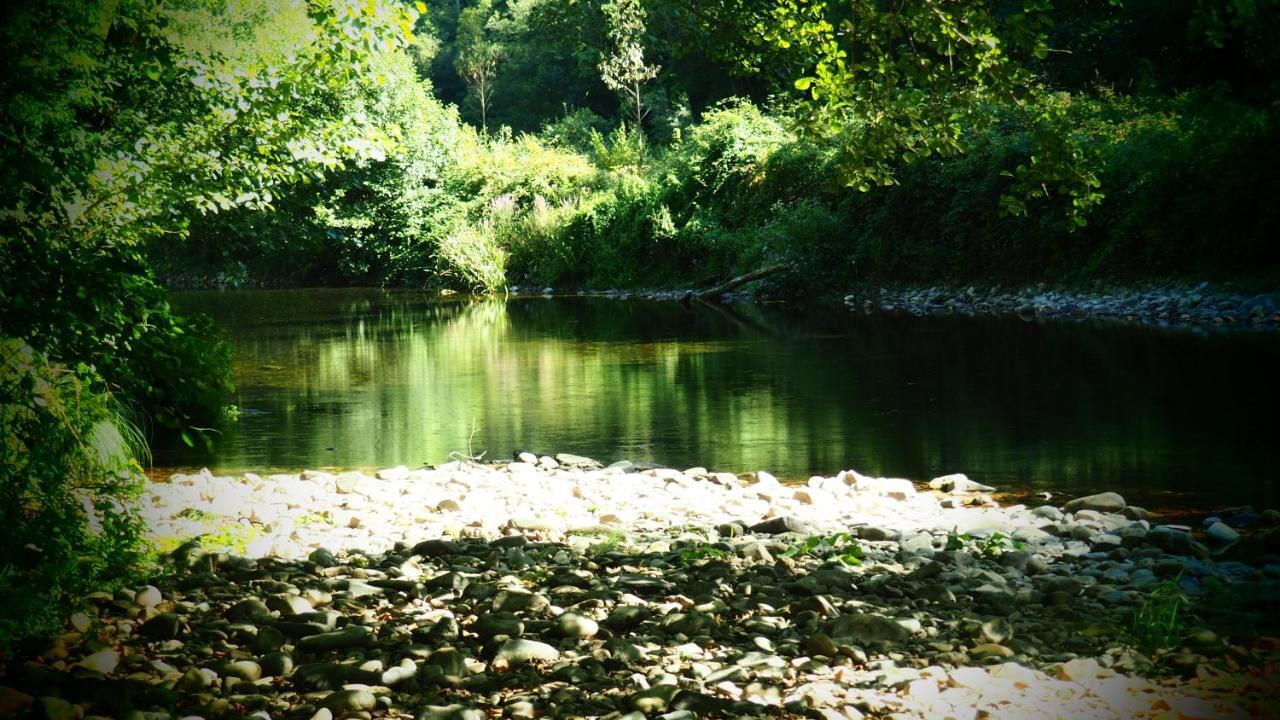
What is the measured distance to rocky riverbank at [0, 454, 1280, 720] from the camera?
3.46m

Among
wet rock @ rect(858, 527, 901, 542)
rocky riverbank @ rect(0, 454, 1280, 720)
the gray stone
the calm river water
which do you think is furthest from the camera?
the calm river water

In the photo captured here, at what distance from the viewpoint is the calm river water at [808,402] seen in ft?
28.4

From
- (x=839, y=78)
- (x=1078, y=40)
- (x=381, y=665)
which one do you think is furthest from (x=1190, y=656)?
(x=1078, y=40)

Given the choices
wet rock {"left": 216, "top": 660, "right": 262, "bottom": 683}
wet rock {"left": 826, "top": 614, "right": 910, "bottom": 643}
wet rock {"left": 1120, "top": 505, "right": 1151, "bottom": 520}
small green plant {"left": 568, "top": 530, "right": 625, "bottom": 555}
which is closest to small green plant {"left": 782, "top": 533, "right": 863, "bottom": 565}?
small green plant {"left": 568, "top": 530, "right": 625, "bottom": 555}

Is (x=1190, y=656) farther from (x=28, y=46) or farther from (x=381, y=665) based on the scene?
(x=28, y=46)

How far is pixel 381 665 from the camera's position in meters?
3.75

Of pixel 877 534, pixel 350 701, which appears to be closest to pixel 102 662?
pixel 350 701

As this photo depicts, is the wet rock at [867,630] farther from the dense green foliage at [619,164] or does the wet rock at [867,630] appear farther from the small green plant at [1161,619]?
the dense green foliage at [619,164]

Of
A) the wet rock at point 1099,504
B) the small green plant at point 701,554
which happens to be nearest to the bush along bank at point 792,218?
the wet rock at point 1099,504

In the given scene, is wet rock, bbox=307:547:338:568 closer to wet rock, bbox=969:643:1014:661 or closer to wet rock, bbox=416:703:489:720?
wet rock, bbox=416:703:489:720

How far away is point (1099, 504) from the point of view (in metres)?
6.65

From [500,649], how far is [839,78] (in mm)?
4008

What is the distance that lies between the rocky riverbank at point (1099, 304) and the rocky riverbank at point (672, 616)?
11.4 m

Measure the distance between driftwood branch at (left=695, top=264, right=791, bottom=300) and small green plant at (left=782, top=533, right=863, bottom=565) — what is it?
64.8ft
